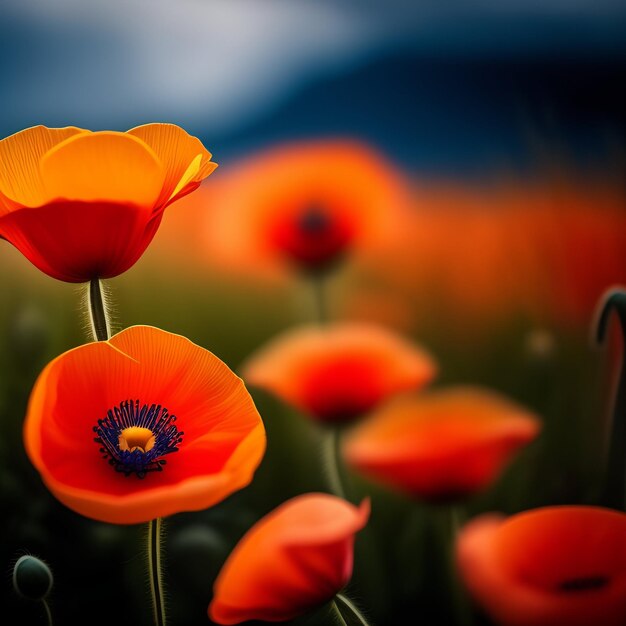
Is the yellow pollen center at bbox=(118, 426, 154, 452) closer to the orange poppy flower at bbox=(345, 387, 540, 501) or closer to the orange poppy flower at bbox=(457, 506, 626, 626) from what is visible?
the orange poppy flower at bbox=(345, 387, 540, 501)

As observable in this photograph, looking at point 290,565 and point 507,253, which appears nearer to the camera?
point 290,565

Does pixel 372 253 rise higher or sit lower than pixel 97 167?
lower

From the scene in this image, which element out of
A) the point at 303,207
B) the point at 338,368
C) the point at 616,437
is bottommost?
the point at 616,437

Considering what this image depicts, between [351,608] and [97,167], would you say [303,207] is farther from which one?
[351,608]

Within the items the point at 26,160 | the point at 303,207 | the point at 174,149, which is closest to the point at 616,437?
the point at 303,207

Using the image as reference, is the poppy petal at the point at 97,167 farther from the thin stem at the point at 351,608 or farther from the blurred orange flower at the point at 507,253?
the thin stem at the point at 351,608

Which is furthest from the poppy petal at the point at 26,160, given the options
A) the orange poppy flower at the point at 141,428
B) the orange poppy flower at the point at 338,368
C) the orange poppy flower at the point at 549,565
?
the orange poppy flower at the point at 549,565
